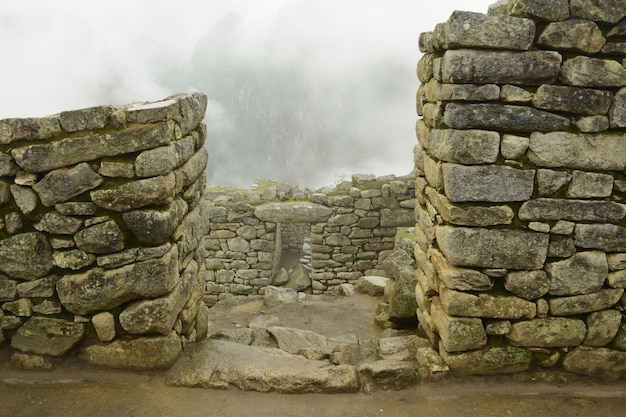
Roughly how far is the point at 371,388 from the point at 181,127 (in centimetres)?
310

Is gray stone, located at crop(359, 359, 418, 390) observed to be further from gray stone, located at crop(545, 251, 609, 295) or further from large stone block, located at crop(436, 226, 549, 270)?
gray stone, located at crop(545, 251, 609, 295)

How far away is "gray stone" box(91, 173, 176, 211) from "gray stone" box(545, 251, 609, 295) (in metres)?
3.56

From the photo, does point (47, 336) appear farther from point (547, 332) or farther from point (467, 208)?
point (547, 332)

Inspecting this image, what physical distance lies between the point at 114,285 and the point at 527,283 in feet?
12.2

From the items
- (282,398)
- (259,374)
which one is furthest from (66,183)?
(282,398)

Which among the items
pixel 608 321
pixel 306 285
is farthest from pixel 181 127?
pixel 306 285

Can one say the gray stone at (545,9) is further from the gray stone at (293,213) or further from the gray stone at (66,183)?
the gray stone at (293,213)

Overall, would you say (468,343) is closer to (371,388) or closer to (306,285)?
(371,388)

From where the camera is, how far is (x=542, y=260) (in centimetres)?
411

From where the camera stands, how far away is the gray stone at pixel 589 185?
3.98 meters

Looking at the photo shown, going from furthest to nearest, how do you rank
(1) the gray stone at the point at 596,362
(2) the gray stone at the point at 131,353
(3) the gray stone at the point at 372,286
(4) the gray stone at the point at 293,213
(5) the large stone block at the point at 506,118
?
(4) the gray stone at the point at 293,213
(3) the gray stone at the point at 372,286
(1) the gray stone at the point at 596,362
(2) the gray stone at the point at 131,353
(5) the large stone block at the point at 506,118

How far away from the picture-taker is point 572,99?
3.84m

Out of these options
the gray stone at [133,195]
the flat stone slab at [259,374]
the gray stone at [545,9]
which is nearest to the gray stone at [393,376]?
the flat stone slab at [259,374]

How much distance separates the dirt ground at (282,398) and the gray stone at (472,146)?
2147 millimetres
